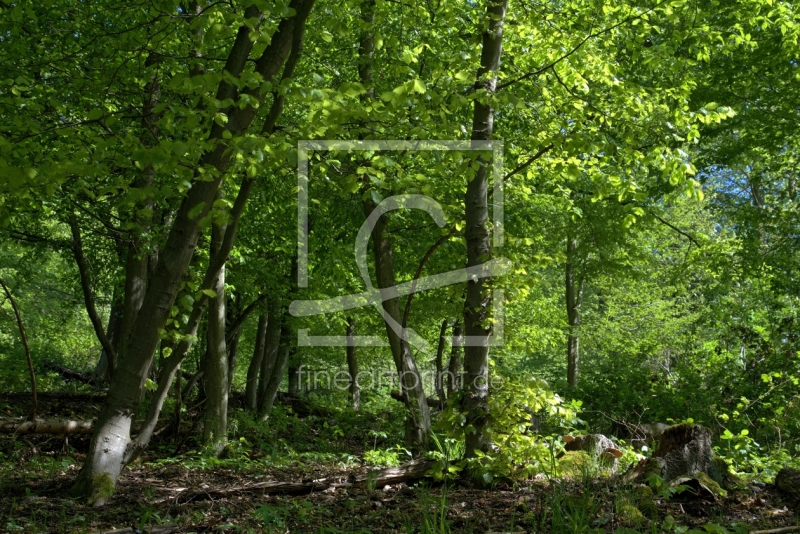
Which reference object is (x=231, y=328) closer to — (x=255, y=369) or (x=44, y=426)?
(x=255, y=369)

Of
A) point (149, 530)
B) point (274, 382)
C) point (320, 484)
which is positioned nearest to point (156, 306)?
point (149, 530)

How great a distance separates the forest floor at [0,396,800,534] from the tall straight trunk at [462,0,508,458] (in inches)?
23.2

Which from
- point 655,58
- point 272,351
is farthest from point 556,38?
point 272,351

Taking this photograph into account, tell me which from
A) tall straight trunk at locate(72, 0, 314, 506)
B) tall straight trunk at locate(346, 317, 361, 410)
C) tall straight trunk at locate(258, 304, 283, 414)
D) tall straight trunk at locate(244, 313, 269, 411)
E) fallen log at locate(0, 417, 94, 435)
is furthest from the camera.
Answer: tall straight trunk at locate(346, 317, 361, 410)

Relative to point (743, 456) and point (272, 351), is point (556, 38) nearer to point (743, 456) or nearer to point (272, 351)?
point (743, 456)

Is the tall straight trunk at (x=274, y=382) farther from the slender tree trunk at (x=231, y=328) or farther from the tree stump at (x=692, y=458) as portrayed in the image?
the tree stump at (x=692, y=458)

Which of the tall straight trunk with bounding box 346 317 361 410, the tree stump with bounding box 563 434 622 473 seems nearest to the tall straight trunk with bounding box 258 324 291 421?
the tall straight trunk with bounding box 346 317 361 410

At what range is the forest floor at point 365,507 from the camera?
3.50 metres

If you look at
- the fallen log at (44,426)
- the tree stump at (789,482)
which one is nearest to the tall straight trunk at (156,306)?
the fallen log at (44,426)

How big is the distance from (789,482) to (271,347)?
36.2ft

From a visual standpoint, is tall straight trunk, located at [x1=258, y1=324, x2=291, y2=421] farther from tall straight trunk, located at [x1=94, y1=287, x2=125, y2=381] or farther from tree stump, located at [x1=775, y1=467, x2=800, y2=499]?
tree stump, located at [x1=775, y1=467, x2=800, y2=499]

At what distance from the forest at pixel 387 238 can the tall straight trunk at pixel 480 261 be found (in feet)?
0.08

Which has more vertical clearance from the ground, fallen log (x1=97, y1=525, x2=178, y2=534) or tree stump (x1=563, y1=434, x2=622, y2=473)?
tree stump (x1=563, y1=434, x2=622, y2=473)

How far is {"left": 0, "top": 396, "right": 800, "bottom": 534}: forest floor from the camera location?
3.50 metres
